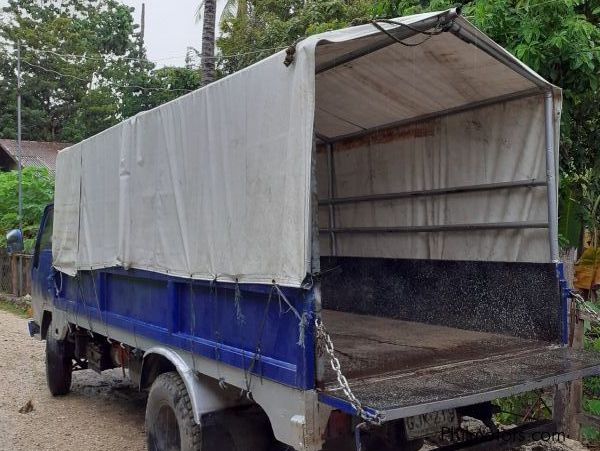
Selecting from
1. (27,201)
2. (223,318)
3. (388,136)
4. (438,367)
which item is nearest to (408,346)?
(438,367)

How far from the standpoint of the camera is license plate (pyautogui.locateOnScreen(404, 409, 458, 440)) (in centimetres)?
336

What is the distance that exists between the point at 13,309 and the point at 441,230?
1229 centimetres

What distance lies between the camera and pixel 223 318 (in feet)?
12.4

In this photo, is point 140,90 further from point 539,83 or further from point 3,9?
point 539,83

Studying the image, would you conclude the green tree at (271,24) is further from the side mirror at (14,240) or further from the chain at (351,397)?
the chain at (351,397)

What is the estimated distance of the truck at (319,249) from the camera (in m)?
3.23

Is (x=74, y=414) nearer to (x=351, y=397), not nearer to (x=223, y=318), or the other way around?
(x=223, y=318)

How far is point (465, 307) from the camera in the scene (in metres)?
5.09

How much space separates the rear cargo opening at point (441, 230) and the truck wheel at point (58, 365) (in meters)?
2.88

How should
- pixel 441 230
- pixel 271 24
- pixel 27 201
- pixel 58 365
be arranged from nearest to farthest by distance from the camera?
pixel 441 230, pixel 58 365, pixel 271 24, pixel 27 201

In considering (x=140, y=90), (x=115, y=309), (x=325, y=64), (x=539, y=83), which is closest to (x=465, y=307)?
(x=539, y=83)

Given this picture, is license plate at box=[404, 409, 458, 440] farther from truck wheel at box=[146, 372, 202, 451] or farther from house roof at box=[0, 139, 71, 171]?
house roof at box=[0, 139, 71, 171]

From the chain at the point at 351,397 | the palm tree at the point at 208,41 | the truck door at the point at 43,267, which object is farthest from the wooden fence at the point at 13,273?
the chain at the point at 351,397

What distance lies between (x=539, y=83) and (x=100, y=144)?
3.54 m
